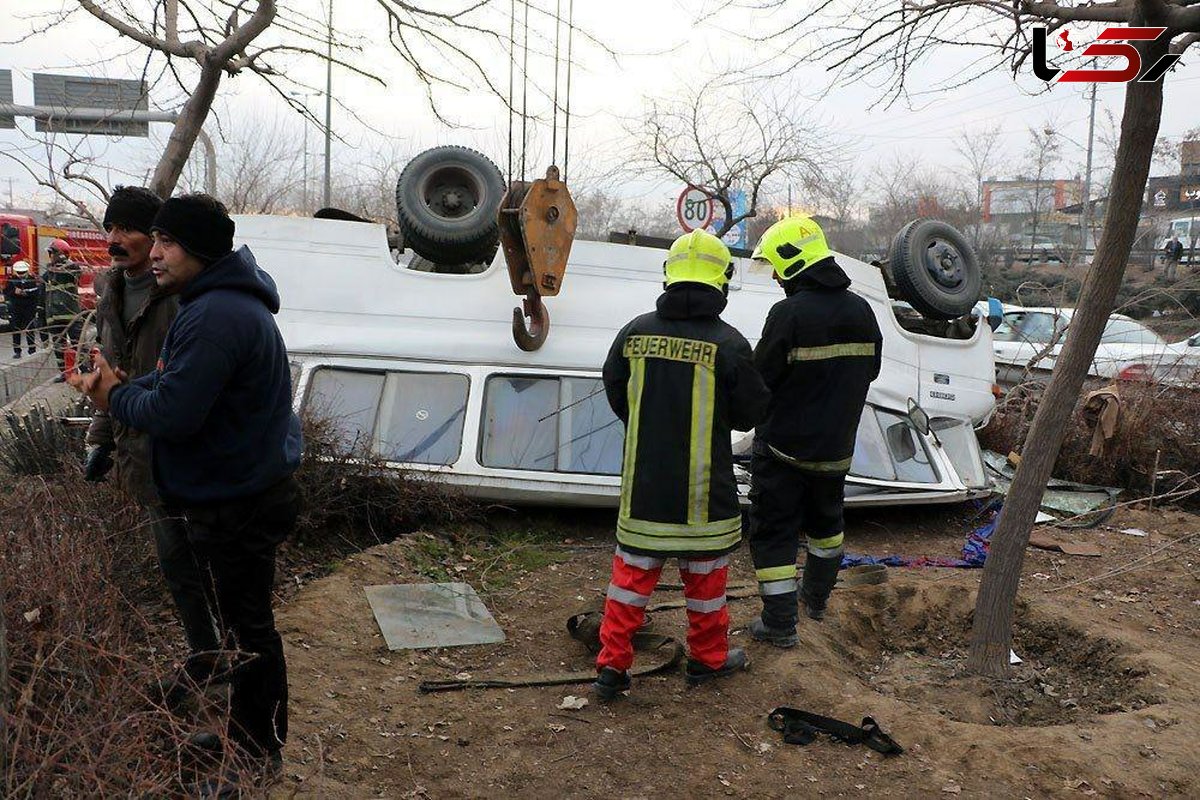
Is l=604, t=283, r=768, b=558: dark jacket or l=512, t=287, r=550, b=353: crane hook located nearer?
l=604, t=283, r=768, b=558: dark jacket

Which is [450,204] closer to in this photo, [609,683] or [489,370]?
[489,370]

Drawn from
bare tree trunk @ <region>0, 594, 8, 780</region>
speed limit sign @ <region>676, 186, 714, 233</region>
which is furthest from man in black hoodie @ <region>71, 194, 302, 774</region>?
speed limit sign @ <region>676, 186, 714, 233</region>

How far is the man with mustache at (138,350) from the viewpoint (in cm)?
335

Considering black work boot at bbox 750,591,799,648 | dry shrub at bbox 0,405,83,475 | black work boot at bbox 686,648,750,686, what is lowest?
black work boot at bbox 686,648,750,686

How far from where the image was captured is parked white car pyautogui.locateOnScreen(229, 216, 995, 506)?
6.89m

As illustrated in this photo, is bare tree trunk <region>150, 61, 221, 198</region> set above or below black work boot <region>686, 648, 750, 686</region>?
above

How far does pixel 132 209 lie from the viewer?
3.88 m

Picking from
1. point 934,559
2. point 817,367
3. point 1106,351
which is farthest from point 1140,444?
point 817,367

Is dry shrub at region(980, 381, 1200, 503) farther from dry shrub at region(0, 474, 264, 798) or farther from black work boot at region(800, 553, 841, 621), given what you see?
dry shrub at region(0, 474, 264, 798)

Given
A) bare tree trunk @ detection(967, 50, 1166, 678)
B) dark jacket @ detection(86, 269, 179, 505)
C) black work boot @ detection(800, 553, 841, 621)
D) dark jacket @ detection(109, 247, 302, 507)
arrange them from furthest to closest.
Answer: black work boot @ detection(800, 553, 841, 621)
bare tree trunk @ detection(967, 50, 1166, 678)
dark jacket @ detection(86, 269, 179, 505)
dark jacket @ detection(109, 247, 302, 507)

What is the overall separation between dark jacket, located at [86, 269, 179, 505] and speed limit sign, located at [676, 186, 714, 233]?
28.7 feet

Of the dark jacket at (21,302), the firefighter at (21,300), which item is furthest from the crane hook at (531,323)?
the dark jacket at (21,302)

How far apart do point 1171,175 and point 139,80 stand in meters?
25.7

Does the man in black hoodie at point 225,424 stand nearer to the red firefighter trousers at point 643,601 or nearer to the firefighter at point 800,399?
the red firefighter trousers at point 643,601
